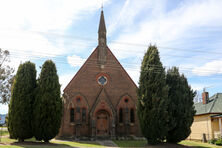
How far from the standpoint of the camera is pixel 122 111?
27781 mm

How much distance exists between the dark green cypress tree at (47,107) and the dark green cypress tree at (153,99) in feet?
27.3

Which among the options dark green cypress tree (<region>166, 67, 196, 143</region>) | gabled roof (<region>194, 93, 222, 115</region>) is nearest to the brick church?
dark green cypress tree (<region>166, 67, 196, 143</region>)

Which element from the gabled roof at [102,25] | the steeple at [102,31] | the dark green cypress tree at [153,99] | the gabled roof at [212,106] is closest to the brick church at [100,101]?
the steeple at [102,31]

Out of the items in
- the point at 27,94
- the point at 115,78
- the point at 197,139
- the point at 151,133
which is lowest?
the point at 197,139

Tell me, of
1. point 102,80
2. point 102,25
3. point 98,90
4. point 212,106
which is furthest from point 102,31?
point 212,106

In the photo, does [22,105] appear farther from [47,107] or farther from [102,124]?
[102,124]

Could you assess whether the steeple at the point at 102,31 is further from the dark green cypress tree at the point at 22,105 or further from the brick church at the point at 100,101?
the dark green cypress tree at the point at 22,105

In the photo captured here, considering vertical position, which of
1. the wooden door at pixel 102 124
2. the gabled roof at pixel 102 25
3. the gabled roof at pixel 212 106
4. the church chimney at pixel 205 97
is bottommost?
the wooden door at pixel 102 124

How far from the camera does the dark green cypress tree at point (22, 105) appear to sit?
1948 centimetres

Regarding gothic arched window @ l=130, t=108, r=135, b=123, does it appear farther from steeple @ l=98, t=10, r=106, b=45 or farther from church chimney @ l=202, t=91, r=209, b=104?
church chimney @ l=202, t=91, r=209, b=104

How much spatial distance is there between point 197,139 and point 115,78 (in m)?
13.7

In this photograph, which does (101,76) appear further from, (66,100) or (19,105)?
(19,105)

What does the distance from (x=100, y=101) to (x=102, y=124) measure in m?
3.03

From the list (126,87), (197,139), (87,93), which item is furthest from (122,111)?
(197,139)
